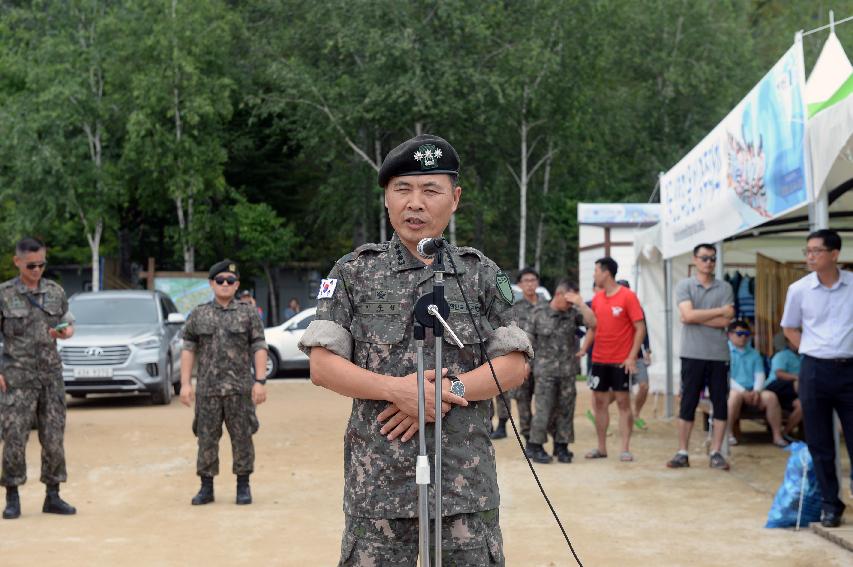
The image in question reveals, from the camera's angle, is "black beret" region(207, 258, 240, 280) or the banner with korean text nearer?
the banner with korean text

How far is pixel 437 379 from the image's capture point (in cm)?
315

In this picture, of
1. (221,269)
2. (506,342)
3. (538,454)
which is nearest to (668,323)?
(538,454)

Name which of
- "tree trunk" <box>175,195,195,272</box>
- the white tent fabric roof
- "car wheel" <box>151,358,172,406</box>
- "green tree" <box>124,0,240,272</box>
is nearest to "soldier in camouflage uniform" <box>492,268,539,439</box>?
the white tent fabric roof

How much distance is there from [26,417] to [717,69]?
32.0 metres

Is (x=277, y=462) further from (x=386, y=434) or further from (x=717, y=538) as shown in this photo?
(x=386, y=434)

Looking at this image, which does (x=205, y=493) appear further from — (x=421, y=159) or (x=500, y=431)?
(x=421, y=159)

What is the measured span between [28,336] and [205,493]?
5.97 feet

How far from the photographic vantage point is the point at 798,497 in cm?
743

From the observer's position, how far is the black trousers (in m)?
7.12

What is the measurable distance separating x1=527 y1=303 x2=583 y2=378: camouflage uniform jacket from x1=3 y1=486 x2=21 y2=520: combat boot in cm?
506

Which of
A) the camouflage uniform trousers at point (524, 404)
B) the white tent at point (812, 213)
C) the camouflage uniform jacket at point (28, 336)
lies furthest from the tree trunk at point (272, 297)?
the camouflage uniform jacket at point (28, 336)

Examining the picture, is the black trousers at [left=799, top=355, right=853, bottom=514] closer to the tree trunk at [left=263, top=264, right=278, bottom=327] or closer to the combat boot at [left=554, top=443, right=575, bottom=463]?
the combat boot at [left=554, top=443, right=575, bottom=463]

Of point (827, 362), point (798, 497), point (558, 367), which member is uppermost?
point (827, 362)

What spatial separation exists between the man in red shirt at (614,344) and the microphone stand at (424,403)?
782 centimetres
